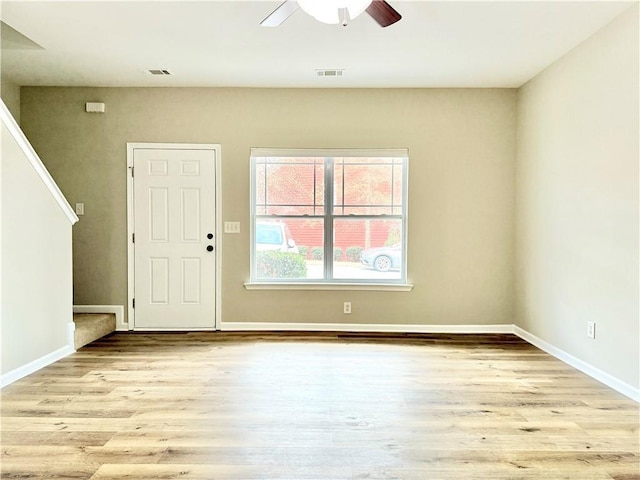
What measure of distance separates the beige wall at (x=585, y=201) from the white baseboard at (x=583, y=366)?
4 cm

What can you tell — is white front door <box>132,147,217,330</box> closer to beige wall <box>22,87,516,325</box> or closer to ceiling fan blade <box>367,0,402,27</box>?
beige wall <box>22,87,516,325</box>

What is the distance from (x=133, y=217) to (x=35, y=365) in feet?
5.70

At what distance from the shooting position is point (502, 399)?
8.70 ft

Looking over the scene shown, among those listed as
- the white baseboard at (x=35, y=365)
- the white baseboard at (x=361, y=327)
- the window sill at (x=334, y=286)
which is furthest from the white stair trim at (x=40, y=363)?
the window sill at (x=334, y=286)

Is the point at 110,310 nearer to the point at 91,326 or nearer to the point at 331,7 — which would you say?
the point at 91,326

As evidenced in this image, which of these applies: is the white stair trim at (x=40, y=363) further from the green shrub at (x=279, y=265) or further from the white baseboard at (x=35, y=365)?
the green shrub at (x=279, y=265)

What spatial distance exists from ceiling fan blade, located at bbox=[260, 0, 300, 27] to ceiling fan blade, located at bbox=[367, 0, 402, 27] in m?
0.44

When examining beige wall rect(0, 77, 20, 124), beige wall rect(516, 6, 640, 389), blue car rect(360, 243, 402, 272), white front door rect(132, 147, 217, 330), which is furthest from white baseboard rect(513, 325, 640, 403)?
beige wall rect(0, 77, 20, 124)

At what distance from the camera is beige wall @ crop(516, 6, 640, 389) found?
272 centimetres

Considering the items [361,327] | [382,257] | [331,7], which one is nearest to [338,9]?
[331,7]

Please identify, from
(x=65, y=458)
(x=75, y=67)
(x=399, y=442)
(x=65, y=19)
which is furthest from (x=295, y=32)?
(x=65, y=458)

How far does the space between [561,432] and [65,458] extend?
2.61 metres

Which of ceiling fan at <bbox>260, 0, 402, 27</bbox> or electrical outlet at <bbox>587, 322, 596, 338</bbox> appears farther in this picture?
electrical outlet at <bbox>587, 322, 596, 338</bbox>

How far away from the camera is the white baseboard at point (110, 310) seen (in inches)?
172
